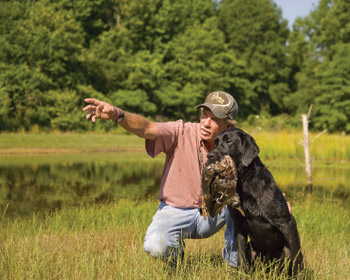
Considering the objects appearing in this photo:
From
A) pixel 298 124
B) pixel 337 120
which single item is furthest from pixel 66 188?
pixel 298 124

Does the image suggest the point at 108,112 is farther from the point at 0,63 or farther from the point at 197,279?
the point at 0,63

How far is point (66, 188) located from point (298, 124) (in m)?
35.3

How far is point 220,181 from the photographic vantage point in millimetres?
3795

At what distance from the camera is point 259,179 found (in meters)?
3.94

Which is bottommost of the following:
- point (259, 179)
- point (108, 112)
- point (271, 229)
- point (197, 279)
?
point (197, 279)

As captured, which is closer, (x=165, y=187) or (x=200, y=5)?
(x=165, y=187)

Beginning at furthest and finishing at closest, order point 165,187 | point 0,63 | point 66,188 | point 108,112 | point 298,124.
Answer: point 298,124
point 0,63
point 66,188
point 165,187
point 108,112

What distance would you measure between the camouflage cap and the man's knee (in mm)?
1310

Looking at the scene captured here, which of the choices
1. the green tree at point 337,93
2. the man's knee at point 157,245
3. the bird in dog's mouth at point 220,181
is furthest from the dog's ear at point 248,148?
the green tree at point 337,93

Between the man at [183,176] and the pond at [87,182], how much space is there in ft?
17.4

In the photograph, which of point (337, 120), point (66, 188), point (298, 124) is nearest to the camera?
point (66, 188)

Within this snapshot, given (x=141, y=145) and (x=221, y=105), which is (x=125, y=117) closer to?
(x=221, y=105)

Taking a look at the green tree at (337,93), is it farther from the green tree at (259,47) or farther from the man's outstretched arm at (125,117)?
the man's outstretched arm at (125,117)

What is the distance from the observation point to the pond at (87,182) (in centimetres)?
1074
